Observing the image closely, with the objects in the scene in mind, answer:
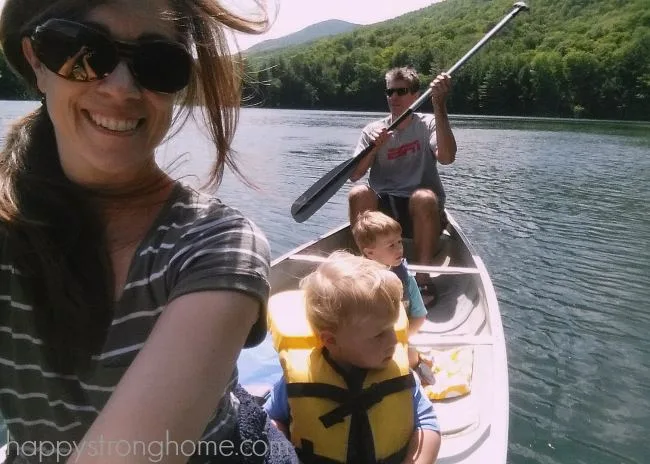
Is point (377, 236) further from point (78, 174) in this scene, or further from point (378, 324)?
point (78, 174)

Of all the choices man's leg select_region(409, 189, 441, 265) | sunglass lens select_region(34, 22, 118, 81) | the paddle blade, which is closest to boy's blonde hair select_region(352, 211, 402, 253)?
man's leg select_region(409, 189, 441, 265)

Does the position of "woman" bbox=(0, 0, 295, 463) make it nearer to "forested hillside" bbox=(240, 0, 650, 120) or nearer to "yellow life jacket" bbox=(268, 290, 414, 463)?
"yellow life jacket" bbox=(268, 290, 414, 463)

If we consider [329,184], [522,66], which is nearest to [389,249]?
[329,184]

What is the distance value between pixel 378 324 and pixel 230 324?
4.27 feet

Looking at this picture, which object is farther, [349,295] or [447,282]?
[447,282]

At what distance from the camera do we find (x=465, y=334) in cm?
404

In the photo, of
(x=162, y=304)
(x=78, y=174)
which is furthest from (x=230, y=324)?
(x=78, y=174)

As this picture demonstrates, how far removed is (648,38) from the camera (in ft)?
177

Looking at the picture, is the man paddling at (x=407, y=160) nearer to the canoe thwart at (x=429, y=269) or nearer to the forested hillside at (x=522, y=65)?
the canoe thwart at (x=429, y=269)

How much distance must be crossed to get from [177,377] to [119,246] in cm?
33

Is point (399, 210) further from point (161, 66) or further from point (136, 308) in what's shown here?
point (136, 308)

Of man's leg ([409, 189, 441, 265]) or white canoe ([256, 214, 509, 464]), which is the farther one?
man's leg ([409, 189, 441, 265])

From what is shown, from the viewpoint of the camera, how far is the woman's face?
1.03 meters

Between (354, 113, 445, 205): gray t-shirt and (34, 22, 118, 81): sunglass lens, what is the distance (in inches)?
175
